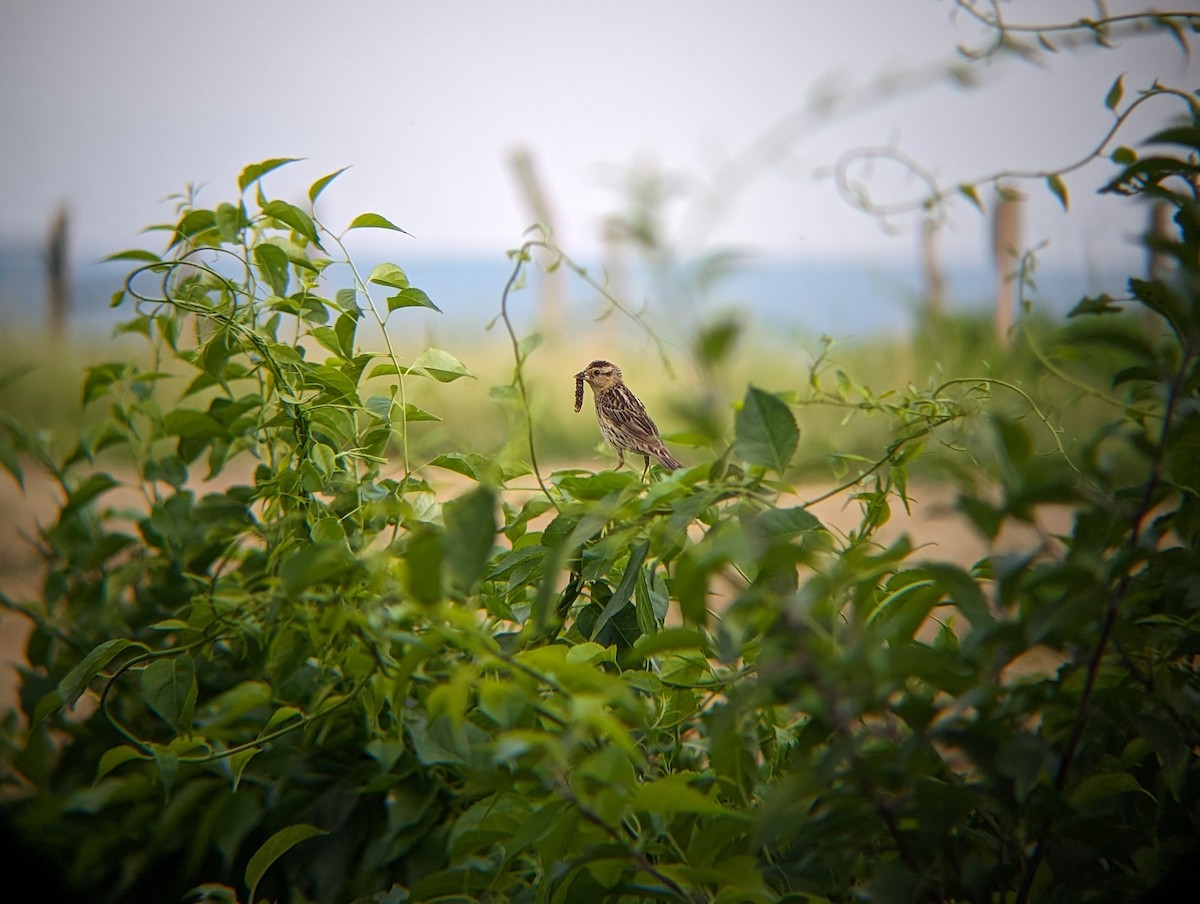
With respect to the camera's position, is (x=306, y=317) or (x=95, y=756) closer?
(x=306, y=317)

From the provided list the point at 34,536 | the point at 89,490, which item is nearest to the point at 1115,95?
the point at 89,490

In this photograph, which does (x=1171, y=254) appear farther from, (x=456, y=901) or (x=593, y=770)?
(x=456, y=901)

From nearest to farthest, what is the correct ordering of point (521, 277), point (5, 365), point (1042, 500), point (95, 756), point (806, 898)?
1. point (1042, 500)
2. point (806, 898)
3. point (521, 277)
4. point (95, 756)
5. point (5, 365)

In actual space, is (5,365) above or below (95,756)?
above

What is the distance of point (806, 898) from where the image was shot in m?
0.58

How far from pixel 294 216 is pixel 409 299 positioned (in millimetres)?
124

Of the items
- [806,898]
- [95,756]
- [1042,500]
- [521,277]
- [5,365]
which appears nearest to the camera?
[1042,500]

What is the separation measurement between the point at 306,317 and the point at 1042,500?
678 millimetres

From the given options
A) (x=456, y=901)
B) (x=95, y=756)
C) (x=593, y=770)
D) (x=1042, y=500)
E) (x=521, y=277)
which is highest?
(x=521, y=277)

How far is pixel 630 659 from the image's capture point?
0.62m

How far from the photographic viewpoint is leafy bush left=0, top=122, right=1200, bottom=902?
1.59ft

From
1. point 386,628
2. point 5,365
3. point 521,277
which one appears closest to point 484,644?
point 386,628

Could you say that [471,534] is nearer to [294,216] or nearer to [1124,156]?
[294,216]

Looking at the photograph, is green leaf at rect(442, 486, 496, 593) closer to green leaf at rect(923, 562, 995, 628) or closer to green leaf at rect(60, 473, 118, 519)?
green leaf at rect(923, 562, 995, 628)
